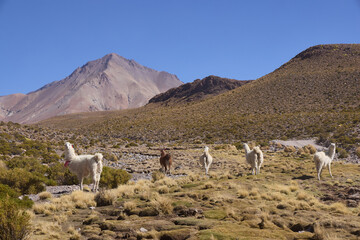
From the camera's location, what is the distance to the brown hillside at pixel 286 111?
144 ft

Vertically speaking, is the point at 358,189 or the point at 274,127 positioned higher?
the point at 274,127

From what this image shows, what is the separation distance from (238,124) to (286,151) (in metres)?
21.5

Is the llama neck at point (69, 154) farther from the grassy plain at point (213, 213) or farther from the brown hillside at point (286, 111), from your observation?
the brown hillside at point (286, 111)

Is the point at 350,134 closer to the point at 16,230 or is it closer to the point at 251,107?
the point at 251,107

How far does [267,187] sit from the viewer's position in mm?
12922

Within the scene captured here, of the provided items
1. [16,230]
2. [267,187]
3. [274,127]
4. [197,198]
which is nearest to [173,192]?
[197,198]

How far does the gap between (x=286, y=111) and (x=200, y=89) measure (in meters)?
96.5

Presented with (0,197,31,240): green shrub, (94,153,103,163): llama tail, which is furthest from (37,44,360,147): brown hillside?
(0,197,31,240): green shrub

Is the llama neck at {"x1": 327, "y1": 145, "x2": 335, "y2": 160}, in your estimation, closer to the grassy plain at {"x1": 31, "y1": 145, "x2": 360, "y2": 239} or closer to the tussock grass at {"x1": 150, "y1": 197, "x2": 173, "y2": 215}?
the grassy plain at {"x1": 31, "y1": 145, "x2": 360, "y2": 239}

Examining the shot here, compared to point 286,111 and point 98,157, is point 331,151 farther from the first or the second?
point 286,111

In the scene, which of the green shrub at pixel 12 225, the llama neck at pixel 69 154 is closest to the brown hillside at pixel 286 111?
the llama neck at pixel 69 154

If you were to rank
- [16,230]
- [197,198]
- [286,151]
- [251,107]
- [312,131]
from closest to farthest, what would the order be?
[16,230]
[197,198]
[286,151]
[312,131]
[251,107]

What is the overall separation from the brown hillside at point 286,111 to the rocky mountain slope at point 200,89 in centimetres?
5963

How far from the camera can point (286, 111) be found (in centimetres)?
5753
